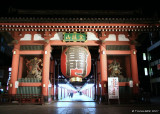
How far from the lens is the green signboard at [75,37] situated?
12.2 metres

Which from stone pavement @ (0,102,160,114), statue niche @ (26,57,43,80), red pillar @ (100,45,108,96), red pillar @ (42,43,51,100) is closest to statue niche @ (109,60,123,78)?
red pillar @ (100,45,108,96)

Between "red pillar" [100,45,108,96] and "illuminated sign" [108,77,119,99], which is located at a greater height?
"red pillar" [100,45,108,96]

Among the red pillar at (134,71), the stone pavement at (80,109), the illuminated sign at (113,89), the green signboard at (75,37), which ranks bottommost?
the stone pavement at (80,109)

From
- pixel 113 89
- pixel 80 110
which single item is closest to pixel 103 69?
pixel 113 89

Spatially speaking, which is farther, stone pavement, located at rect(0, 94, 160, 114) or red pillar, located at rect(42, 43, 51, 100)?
red pillar, located at rect(42, 43, 51, 100)

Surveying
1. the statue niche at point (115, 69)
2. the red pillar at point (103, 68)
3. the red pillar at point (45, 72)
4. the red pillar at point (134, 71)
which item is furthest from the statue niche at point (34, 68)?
the red pillar at point (134, 71)

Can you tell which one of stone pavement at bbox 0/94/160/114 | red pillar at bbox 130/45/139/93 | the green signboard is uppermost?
the green signboard

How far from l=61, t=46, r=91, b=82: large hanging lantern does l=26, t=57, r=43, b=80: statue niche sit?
3.58 metres

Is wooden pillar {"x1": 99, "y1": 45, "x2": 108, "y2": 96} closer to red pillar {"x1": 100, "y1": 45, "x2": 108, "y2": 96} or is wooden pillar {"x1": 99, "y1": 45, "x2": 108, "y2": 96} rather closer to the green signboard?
red pillar {"x1": 100, "y1": 45, "x2": 108, "y2": 96}

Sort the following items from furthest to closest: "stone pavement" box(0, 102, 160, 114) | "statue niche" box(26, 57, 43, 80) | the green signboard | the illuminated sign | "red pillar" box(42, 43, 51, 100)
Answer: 1. "statue niche" box(26, 57, 43, 80)
2. the green signboard
3. "red pillar" box(42, 43, 51, 100)
4. the illuminated sign
5. "stone pavement" box(0, 102, 160, 114)

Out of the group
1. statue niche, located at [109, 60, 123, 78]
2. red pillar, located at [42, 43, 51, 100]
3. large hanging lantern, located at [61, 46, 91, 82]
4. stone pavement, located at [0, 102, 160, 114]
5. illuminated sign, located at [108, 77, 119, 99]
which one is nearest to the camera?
stone pavement, located at [0, 102, 160, 114]

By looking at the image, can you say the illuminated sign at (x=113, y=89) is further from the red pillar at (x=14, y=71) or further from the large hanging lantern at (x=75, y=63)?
the red pillar at (x=14, y=71)

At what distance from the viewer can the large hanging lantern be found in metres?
10.1

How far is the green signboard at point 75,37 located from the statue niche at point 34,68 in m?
3.60
